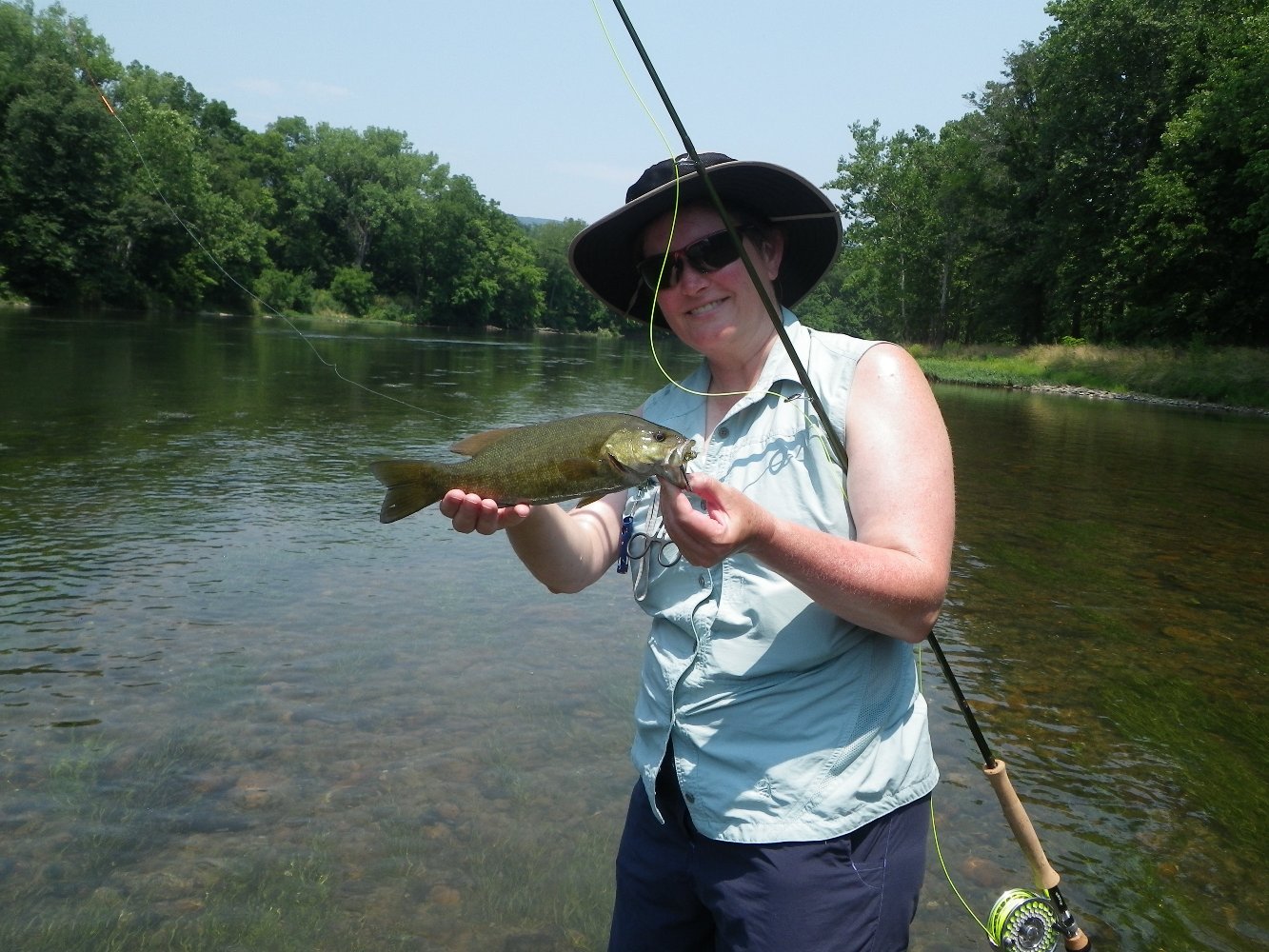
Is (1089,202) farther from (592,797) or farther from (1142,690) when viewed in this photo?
(592,797)

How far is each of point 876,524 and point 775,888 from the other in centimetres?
83

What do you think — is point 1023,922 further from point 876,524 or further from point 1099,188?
point 1099,188

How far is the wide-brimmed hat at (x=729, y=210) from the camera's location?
2.74m

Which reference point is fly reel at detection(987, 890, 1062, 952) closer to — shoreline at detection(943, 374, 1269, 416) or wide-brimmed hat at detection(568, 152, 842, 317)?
wide-brimmed hat at detection(568, 152, 842, 317)

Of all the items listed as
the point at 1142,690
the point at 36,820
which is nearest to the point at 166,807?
the point at 36,820

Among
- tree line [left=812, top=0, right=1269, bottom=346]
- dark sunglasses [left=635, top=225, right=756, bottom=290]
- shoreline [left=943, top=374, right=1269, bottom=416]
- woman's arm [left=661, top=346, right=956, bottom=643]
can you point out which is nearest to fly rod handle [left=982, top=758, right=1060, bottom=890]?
woman's arm [left=661, top=346, right=956, bottom=643]

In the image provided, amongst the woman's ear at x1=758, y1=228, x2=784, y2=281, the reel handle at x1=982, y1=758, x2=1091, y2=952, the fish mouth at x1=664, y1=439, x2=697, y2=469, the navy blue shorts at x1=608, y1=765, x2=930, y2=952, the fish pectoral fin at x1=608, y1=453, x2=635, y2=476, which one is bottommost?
the reel handle at x1=982, y1=758, x2=1091, y2=952

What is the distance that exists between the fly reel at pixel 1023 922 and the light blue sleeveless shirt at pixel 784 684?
48.1 inches

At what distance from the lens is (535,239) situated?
4712 inches

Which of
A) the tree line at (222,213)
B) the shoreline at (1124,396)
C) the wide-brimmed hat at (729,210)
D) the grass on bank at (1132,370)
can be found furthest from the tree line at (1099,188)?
the wide-brimmed hat at (729,210)

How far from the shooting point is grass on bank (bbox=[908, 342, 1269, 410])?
34.6 meters

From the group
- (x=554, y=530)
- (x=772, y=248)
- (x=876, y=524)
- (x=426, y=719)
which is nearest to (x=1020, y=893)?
(x=876, y=524)

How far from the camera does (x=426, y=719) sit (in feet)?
20.9

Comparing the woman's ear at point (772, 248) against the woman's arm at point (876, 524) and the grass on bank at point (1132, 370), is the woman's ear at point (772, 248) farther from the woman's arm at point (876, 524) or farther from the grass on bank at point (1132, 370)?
the grass on bank at point (1132, 370)
